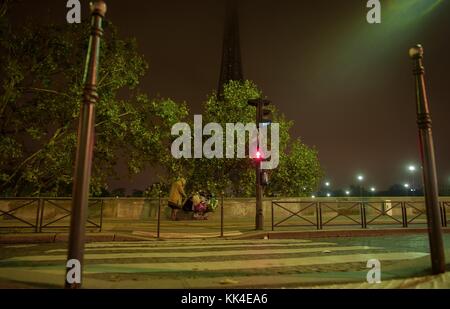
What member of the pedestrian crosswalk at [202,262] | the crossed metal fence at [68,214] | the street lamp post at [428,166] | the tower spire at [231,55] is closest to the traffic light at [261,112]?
the crossed metal fence at [68,214]

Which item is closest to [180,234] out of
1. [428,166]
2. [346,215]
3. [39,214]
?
[39,214]

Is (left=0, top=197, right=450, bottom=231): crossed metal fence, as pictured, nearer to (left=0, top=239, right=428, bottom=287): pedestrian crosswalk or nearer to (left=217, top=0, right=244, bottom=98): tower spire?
(left=0, top=239, right=428, bottom=287): pedestrian crosswalk

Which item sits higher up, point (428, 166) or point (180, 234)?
point (428, 166)

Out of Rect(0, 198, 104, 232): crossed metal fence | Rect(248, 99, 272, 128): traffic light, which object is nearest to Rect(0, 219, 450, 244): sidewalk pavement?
Rect(0, 198, 104, 232): crossed metal fence

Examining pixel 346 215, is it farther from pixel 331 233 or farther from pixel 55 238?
pixel 55 238

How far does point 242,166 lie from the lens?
30797 millimetres

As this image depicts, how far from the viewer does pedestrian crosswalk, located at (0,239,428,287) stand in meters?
5.02

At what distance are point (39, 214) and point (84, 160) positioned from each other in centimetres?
782

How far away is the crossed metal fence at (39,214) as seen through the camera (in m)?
10.4

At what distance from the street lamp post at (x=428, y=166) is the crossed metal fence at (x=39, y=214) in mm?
8732

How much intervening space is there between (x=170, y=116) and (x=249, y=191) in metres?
14.6

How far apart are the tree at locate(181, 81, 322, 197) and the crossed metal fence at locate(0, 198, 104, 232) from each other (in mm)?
16721

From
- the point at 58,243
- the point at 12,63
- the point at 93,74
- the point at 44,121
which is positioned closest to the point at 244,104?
the point at 44,121
